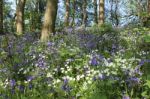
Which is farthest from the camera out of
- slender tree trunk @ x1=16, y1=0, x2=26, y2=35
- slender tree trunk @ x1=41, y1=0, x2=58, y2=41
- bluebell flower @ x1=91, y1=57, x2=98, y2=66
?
slender tree trunk @ x1=16, y1=0, x2=26, y2=35

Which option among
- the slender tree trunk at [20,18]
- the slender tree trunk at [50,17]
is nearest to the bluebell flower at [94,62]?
the slender tree trunk at [50,17]

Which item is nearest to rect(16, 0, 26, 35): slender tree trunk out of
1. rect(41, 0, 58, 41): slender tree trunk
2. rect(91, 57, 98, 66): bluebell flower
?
rect(41, 0, 58, 41): slender tree trunk

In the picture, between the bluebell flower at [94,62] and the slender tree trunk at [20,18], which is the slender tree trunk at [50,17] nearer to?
the bluebell flower at [94,62]

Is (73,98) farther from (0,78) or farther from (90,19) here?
(90,19)

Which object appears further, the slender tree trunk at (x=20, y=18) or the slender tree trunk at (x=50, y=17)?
the slender tree trunk at (x=20, y=18)

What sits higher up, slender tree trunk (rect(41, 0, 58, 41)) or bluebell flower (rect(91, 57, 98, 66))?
slender tree trunk (rect(41, 0, 58, 41))

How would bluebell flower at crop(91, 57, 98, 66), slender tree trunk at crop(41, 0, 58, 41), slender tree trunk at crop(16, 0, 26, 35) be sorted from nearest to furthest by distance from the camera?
bluebell flower at crop(91, 57, 98, 66)
slender tree trunk at crop(41, 0, 58, 41)
slender tree trunk at crop(16, 0, 26, 35)

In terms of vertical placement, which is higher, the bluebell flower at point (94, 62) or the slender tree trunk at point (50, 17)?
the slender tree trunk at point (50, 17)

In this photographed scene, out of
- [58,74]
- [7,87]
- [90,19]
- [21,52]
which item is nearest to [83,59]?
[58,74]

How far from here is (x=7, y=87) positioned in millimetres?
5863

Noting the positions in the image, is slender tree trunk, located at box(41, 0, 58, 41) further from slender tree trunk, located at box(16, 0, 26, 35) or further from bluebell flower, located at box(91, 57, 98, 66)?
slender tree trunk, located at box(16, 0, 26, 35)

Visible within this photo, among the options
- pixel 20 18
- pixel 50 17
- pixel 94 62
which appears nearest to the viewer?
pixel 94 62

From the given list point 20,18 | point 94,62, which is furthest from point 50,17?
point 20,18

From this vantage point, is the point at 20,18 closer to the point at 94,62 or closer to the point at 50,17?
the point at 50,17
